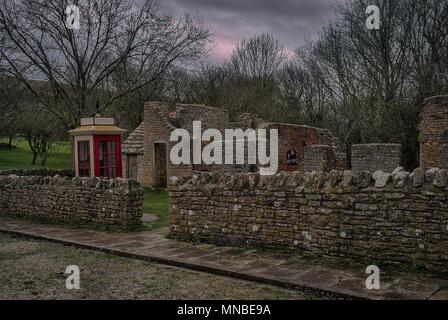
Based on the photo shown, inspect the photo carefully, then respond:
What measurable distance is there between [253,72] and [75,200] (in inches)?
1095

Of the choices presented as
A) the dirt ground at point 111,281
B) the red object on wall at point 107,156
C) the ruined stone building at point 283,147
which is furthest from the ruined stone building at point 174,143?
the dirt ground at point 111,281

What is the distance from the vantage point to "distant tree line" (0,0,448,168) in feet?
58.7

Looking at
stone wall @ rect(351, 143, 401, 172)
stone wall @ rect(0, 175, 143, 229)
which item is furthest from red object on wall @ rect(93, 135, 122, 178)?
stone wall @ rect(351, 143, 401, 172)

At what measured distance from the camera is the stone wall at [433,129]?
617 inches

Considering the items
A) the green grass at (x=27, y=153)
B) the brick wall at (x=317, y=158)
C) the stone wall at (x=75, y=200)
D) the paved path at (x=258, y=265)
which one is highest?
the green grass at (x=27, y=153)

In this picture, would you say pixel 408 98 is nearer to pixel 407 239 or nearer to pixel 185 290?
pixel 407 239

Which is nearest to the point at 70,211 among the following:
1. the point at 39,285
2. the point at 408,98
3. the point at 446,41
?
the point at 39,285

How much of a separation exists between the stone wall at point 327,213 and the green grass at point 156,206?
1781mm

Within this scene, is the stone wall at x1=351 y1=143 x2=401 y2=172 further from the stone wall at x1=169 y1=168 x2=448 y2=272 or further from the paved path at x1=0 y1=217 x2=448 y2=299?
the paved path at x1=0 y1=217 x2=448 y2=299

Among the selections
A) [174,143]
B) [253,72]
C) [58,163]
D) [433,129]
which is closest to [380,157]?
[433,129]

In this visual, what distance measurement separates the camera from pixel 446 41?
76.2ft

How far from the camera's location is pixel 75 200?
37.4 feet

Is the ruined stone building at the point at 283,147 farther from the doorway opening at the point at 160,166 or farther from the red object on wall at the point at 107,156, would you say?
the red object on wall at the point at 107,156
